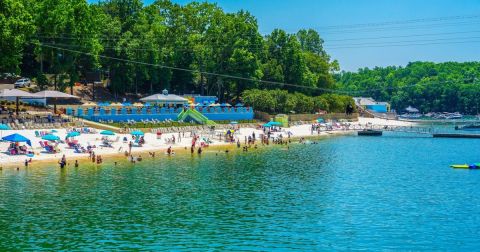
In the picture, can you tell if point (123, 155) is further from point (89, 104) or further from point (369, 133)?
point (369, 133)

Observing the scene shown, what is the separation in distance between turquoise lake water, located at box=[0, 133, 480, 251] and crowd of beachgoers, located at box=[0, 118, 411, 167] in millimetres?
4308

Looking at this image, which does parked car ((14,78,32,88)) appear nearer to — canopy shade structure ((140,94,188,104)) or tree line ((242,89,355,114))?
canopy shade structure ((140,94,188,104))

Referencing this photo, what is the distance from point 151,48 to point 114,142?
122 ft

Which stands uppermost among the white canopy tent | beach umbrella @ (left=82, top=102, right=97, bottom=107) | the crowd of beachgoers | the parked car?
the parked car

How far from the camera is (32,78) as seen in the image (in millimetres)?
98375

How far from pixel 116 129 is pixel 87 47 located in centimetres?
1925

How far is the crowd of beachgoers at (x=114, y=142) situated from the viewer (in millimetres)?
61688

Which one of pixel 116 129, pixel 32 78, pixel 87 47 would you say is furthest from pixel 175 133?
pixel 32 78

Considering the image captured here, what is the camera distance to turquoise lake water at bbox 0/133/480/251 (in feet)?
112

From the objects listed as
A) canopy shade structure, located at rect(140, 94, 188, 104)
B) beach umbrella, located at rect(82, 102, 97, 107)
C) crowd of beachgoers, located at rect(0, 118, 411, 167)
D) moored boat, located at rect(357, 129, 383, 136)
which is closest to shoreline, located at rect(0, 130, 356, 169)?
crowd of beachgoers, located at rect(0, 118, 411, 167)

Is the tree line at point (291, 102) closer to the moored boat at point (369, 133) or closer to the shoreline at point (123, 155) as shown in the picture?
the moored boat at point (369, 133)

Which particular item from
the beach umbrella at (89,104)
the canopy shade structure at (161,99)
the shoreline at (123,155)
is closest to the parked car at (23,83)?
the beach umbrella at (89,104)

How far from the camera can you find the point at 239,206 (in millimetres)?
43375

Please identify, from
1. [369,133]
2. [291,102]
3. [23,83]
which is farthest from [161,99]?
[369,133]
